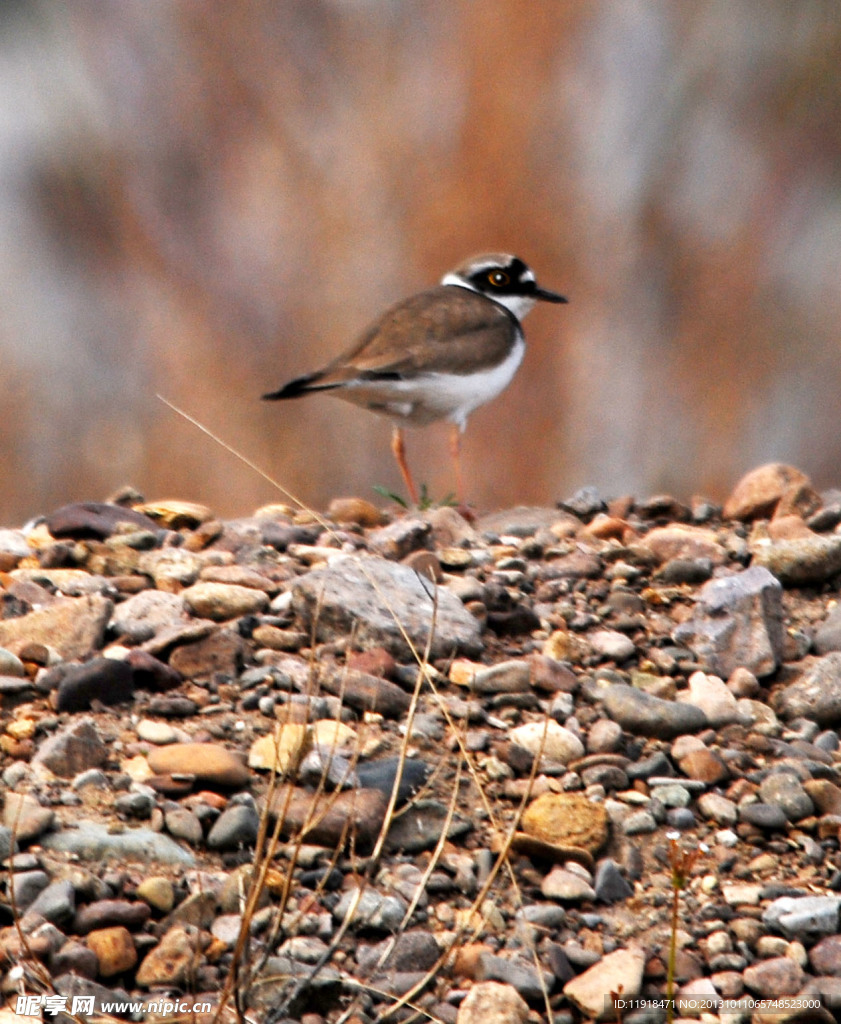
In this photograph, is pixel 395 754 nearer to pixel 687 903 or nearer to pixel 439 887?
pixel 439 887

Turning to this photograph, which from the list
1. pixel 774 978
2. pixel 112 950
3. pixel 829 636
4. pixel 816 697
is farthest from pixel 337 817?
pixel 829 636

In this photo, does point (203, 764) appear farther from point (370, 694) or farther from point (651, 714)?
point (651, 714)

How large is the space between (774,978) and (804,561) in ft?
4.59

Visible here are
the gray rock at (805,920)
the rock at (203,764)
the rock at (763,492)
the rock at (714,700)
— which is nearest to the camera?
the gray rock at (805,920)

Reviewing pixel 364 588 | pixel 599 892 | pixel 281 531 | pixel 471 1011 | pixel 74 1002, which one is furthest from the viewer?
pixel 281 531

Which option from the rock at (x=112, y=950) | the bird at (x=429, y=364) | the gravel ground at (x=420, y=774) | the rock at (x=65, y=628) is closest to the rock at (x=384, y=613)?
the gravel ground at (x=420, y=774)

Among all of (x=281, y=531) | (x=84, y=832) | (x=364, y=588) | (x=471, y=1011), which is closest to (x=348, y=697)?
(x=364, y=588)

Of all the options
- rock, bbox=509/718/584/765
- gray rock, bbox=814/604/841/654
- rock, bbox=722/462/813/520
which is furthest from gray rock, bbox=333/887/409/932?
rock, bbox=722/462/813/520

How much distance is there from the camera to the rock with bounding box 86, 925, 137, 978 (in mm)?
1934

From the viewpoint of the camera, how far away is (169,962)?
195cm

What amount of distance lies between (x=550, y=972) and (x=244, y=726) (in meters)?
0.76

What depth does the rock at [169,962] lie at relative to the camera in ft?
6.35

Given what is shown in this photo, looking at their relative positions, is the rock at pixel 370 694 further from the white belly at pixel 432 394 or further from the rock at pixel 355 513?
the white belly at pixel 432 394

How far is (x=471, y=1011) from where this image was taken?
6.38 feet
